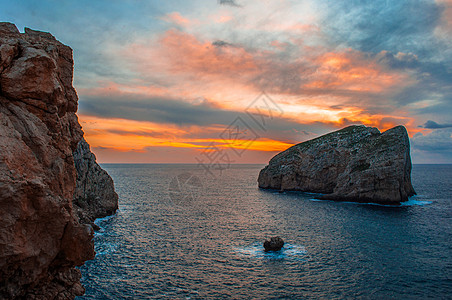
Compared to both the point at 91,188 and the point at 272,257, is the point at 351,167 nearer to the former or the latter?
the point at 272,257

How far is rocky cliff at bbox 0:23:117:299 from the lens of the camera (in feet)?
52.2

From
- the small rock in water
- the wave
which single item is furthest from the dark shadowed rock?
the small rock in water

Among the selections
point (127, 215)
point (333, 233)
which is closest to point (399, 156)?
point (333, 233)

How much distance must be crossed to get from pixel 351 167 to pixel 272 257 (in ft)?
239

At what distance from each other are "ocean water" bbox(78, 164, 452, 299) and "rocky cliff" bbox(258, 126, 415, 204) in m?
18.1

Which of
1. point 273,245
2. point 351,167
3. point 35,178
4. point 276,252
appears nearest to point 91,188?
point 273,245

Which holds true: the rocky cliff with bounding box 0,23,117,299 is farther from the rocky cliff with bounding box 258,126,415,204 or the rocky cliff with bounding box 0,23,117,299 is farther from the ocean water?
the rocky cliff with bounding box 258,126,415,204

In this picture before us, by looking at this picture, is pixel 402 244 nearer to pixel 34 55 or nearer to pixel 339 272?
pixel 339 272

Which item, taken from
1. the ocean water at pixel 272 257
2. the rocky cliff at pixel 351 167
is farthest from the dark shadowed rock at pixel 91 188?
the rocky cliff at pixel 351 167

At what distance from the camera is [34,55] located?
1848 cm

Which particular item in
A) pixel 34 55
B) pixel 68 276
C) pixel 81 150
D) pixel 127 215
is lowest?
pixel 127 215

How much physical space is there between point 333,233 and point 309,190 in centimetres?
7105

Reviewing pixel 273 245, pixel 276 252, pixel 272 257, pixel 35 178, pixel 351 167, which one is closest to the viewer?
pixel 35 178

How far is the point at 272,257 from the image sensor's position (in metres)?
42.0
